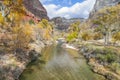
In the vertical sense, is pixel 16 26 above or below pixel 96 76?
above

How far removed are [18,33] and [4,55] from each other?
9694mm

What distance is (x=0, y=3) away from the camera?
36.7 meters

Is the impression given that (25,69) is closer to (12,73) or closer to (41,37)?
(12,73)

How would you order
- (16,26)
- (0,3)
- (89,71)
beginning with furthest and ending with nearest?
(16,26) < (89,71) < (0,3)

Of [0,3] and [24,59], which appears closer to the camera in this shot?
[0,3]

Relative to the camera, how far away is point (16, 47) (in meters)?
53.1

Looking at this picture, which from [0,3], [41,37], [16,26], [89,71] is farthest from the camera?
[41,37]

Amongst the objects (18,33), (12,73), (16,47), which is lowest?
(12,73)

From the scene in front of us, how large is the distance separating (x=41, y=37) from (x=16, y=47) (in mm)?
72148

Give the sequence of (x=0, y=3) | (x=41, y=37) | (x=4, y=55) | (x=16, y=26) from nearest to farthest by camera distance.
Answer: (x=0, y=3)
(x=4, y=55)
(x=16, y=26)
(x=41, y=37)

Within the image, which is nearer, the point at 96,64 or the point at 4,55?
the point at 4,55

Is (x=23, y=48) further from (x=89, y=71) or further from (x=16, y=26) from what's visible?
(x=89, y=71)

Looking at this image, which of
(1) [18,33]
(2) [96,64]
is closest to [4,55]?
(1) [18,33]

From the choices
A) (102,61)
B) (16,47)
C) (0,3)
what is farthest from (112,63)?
(0,3)
